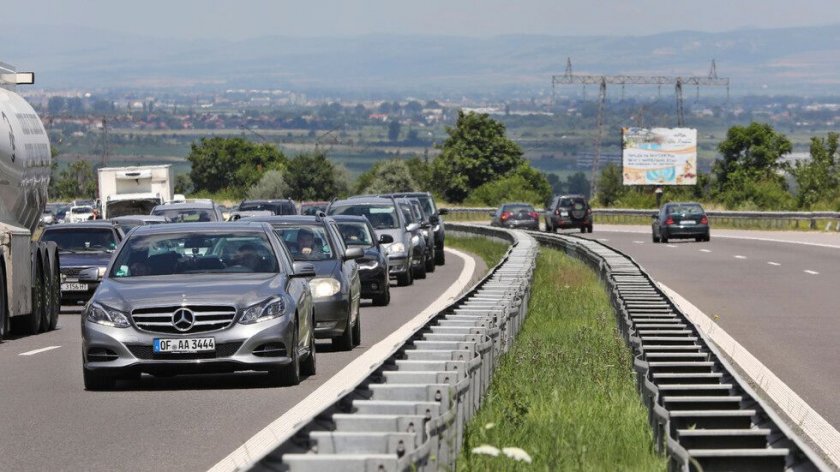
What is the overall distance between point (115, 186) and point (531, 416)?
58109mm

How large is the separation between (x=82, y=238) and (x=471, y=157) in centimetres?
15060

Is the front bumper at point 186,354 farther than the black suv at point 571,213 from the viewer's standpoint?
No

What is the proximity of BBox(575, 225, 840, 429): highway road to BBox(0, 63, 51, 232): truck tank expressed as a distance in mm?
9069

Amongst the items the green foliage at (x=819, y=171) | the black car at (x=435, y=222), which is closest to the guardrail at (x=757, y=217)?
the green foliage at (x=819, y=171)

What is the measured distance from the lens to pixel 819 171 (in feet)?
391

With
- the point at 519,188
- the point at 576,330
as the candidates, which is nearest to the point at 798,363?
→ the point at 576,330

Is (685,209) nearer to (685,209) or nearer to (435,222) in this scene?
(685,209)

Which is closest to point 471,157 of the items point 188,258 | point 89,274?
point 89,274

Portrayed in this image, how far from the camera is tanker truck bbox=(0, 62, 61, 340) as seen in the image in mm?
23109

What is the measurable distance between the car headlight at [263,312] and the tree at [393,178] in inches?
5465

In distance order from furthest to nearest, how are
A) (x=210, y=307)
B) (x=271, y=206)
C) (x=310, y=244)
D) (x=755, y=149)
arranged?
1. (x=755, y=149)
2. (x=271, y=206)
3. (x=310, y=244)
4. (x=210, y=307)

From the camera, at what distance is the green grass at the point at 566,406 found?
9.82 meters

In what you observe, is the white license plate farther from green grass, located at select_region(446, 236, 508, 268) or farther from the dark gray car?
green grass, located at select_region(446, 236, 508, 268)

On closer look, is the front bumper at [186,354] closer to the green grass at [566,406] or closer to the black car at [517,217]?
the green grass at [566,406]
